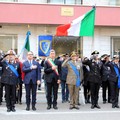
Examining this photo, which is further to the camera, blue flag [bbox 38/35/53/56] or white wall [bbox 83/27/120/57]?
white wall [bbox 83/27/120/57]

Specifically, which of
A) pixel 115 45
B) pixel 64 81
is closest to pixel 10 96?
pixel 64 81

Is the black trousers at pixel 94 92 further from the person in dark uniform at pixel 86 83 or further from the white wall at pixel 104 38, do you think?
the white wall at pixel 104 38

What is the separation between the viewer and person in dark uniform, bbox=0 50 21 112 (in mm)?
10877

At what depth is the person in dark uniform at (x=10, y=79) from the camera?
1088 cm

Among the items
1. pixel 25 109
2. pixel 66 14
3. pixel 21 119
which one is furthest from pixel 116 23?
pixel 21 119

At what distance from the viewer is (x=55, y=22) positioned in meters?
22.5

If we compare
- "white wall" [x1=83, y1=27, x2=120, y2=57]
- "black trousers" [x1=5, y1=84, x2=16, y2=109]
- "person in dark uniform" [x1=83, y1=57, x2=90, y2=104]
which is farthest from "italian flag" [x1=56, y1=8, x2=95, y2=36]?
"white wall" [x1=83, y1=27, x2=120, y2=57]

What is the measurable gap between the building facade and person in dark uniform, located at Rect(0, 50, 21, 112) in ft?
36.2

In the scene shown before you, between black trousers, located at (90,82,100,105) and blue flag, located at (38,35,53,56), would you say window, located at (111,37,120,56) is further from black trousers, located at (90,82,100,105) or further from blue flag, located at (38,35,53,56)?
black trousers, located at (90,82,100,105)

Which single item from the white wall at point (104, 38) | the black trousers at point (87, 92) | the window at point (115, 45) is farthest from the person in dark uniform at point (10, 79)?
the window at point (115, 45)

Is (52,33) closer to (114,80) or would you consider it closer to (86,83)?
(86,83)

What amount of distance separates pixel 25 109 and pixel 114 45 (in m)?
13.6

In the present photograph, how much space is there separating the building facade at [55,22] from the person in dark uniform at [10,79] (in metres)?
11.0

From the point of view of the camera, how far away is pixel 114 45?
24.0 metres
